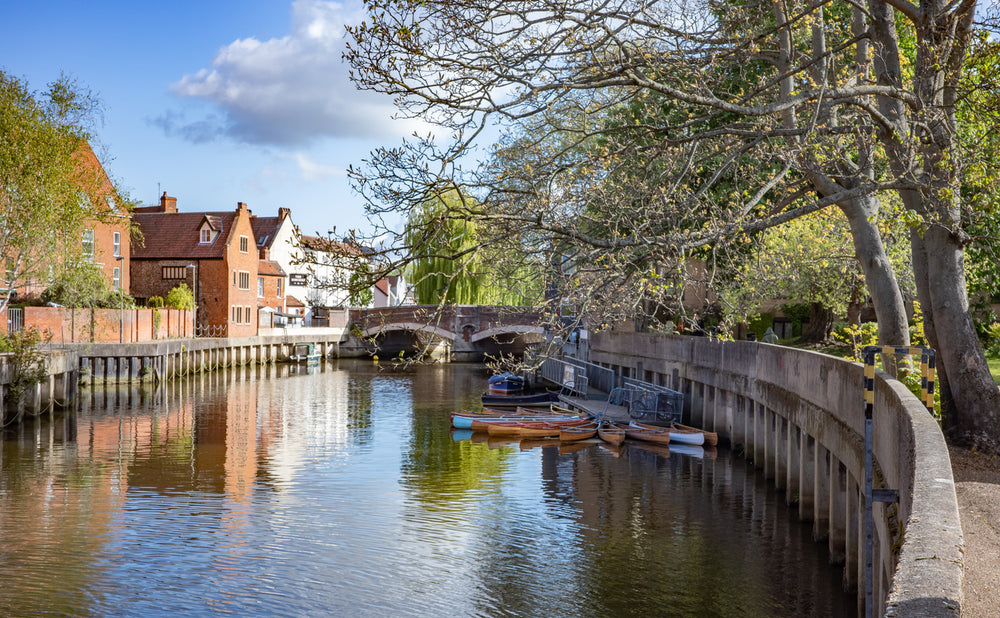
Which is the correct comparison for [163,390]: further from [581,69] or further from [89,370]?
[581,69]

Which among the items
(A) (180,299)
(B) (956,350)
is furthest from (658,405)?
(A) (180,299)

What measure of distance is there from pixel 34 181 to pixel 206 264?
29883mm

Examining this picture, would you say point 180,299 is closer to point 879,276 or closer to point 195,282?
point 195,282

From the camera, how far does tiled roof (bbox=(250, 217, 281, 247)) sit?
258 feet

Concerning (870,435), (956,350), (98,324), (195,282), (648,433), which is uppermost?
(195,282)

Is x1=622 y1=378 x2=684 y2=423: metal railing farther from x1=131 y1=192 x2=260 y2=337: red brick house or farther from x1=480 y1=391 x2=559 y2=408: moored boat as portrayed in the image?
x1=131 y1=192 x2=260 y2=337: red brick house

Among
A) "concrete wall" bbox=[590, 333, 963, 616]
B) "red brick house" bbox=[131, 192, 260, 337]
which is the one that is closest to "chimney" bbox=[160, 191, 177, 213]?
"red brick house" bbox=[131, 192, 260, 337]

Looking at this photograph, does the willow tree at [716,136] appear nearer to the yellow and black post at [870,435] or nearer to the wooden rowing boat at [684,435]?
the yellow and black post at [870,435]

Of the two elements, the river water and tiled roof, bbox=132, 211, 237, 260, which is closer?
the river water

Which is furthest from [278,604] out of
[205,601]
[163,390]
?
[163,390]

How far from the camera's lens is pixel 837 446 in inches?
504

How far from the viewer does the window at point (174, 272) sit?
60812 mm

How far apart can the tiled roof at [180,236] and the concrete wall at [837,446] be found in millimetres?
37025

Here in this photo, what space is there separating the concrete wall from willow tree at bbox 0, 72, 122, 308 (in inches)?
829
